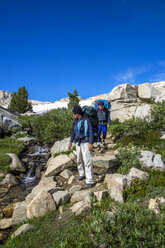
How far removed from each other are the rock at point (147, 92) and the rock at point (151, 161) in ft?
48.7

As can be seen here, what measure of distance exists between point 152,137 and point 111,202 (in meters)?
6.62

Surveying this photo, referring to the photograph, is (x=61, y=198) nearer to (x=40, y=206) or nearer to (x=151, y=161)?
(x=40, y=206)

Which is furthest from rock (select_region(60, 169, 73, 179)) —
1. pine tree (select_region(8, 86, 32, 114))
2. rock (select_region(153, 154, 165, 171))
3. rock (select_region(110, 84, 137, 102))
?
pine tree (select_region(8, 86, 32, 114))

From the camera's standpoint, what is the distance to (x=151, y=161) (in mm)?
6738

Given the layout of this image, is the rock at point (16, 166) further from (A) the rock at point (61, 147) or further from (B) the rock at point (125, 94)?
(B) the rock at point (125, 94)

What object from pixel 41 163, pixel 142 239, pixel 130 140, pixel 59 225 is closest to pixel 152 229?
pixel 142 239

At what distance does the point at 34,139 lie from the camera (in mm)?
15578

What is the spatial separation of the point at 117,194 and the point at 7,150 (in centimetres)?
979

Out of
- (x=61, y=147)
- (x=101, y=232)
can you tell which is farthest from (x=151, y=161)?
(x=61, y=147)

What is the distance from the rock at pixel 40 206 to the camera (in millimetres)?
4508

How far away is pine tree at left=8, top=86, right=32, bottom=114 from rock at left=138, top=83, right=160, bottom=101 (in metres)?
33.0

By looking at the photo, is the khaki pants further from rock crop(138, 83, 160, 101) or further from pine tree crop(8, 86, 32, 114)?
pine tree crop(8, 86, 32, 114)

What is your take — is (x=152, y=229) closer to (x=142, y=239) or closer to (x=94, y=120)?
(x=142, y=239)

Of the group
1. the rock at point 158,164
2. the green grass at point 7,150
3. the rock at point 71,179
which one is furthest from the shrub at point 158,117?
the green grass at point 7,150
